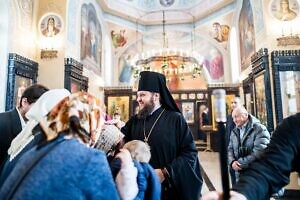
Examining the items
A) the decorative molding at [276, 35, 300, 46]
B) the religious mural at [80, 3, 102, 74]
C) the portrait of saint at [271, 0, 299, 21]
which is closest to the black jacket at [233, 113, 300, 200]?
the decorative molding at [276, 35, 300, 46]

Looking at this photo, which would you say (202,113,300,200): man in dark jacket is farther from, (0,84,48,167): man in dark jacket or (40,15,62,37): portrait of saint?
(40,15,62,37): portrait of saint

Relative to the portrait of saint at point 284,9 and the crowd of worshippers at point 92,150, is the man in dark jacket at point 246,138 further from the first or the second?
the portrait of saint at point 284,9

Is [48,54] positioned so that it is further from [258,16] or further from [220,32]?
[220,32]

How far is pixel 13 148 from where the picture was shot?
1.88 metres

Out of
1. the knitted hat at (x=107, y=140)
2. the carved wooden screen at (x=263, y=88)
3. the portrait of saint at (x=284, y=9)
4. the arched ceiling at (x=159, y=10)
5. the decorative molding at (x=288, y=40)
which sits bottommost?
the knitted hat at (x=107, y=140)

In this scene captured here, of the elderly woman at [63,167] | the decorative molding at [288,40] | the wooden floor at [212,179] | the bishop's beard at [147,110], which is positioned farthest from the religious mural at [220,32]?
the elderly woman at [63,167]

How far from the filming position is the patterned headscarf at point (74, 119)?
1.20 metres

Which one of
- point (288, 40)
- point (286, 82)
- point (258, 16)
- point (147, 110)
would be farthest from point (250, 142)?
point (258, 16)

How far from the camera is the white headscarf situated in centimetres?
170

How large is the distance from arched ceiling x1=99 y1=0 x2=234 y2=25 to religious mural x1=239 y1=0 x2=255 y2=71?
2.63 meters

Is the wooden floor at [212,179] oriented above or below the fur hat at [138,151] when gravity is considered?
below

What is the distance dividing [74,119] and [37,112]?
25.3 inches

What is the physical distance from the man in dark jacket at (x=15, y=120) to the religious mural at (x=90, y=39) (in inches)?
289

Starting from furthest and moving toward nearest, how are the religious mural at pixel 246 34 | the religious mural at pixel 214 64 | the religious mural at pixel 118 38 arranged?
the religious mural at pixel 214 64 < the religious mural at pixel 118 38 < the religious mural at pixel 246 34
